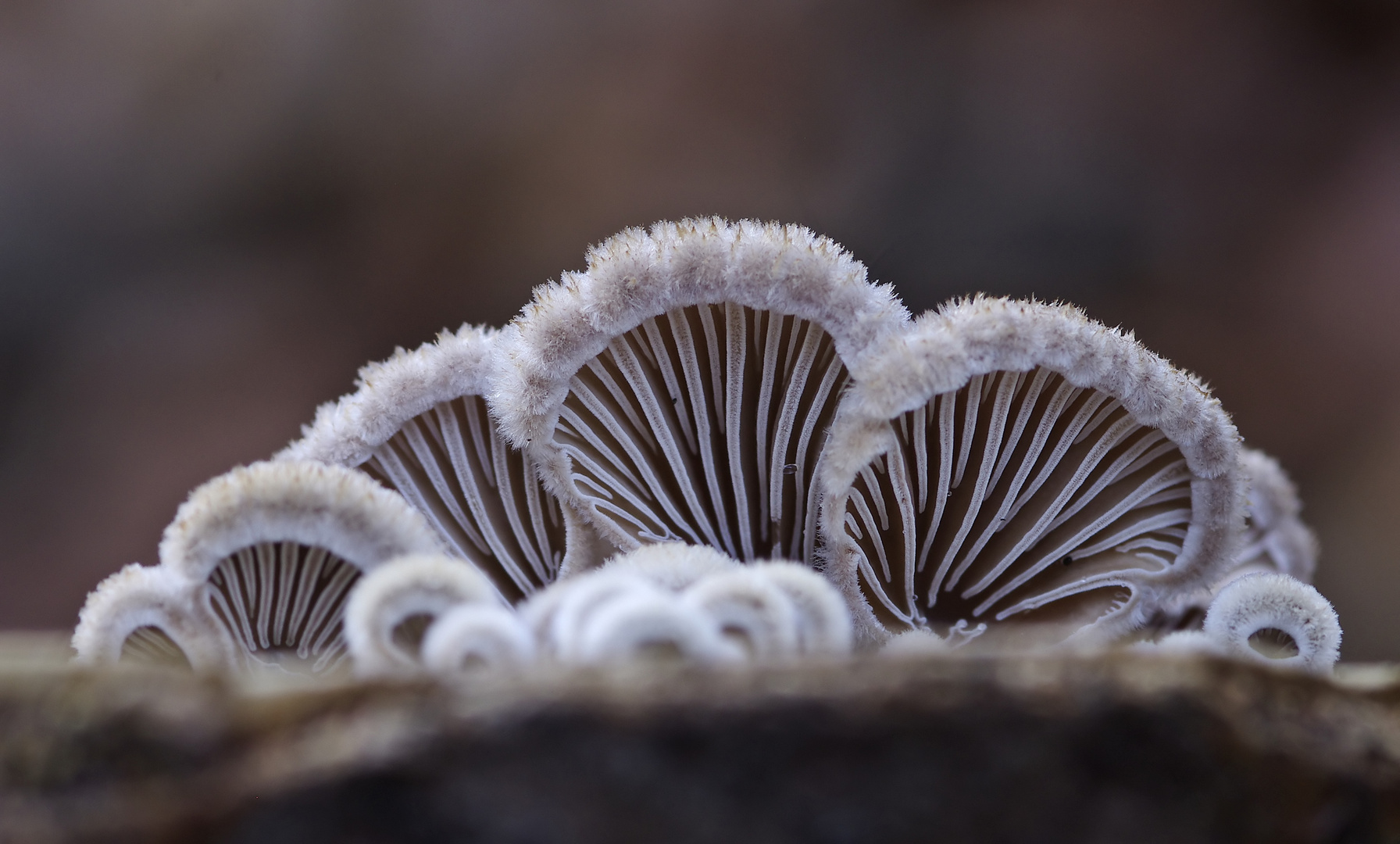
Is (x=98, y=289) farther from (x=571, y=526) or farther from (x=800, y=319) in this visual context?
(x=800, y=319)

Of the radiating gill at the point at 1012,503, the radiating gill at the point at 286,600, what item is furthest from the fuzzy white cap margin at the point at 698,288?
the radiating gill at the point at 286,600

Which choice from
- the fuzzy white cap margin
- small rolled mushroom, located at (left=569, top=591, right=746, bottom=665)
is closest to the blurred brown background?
the fuzzy white cap margin

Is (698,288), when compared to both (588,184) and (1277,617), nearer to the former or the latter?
(1277,617)

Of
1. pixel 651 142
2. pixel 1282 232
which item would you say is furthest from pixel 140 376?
pixel 1282 232

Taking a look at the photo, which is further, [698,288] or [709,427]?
[709,427]

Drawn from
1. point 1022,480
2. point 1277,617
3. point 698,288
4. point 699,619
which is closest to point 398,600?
point 699,619

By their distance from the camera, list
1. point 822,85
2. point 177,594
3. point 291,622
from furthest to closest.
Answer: point 822,85 → point 291,622 → point 177,594
